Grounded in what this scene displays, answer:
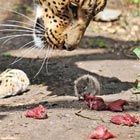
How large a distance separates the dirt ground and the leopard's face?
1.47ft

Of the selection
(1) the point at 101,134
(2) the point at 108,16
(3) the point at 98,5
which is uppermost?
(3) the point at 98,5

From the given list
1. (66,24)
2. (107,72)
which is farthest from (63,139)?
(107,72)

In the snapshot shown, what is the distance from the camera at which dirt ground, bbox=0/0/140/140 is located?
3703 millimetres

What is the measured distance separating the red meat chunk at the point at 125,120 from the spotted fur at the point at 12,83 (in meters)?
1.09

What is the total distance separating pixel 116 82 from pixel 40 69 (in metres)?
0.75

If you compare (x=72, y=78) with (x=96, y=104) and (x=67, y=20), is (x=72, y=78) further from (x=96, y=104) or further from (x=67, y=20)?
(x=96, y=104)

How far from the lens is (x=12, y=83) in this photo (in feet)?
15.5

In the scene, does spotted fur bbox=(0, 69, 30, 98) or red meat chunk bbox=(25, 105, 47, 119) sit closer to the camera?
red meat chunk bbox=(25, 105, 47, 119)

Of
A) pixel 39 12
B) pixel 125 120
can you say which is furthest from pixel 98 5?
pixel 125 120

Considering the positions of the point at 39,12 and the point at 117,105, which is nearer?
the point at 117,105

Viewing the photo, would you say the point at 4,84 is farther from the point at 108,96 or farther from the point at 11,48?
the point at 11,48

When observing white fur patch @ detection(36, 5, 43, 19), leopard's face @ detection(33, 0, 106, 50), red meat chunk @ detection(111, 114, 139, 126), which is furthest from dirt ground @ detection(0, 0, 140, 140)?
white fur patch @ detection(36, 5, 43, 19)

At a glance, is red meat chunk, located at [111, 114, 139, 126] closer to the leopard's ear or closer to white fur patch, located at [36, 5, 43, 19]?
the leopard's ear

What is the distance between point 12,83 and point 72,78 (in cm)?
67
